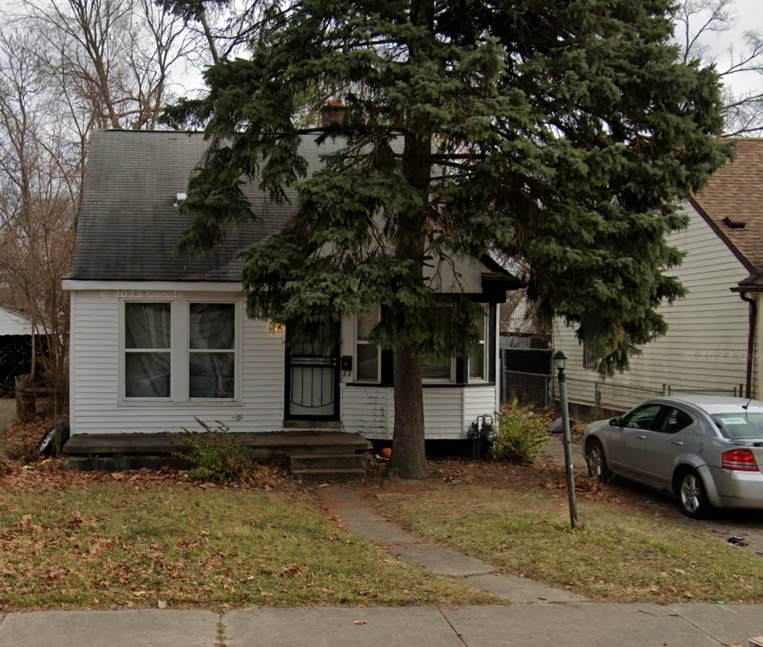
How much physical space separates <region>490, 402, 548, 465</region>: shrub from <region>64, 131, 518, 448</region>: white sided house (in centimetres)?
60

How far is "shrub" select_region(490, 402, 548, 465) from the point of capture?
1365 centimetres

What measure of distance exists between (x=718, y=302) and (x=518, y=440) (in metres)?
6.53

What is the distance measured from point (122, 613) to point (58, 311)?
13.8m

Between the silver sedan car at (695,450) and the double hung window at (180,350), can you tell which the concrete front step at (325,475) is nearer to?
the double hung window at (180,350)

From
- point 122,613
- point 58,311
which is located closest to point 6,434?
point 58,311

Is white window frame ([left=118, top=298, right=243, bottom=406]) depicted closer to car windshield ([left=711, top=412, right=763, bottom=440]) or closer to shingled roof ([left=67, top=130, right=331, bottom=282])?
shingled roof ([left=67, top=130, right=331, bottom=282])

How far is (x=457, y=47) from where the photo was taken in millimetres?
9828

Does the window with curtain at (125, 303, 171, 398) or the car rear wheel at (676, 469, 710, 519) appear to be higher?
the window with curtain at (125, 303, 171, 398)

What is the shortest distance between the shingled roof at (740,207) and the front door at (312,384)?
787 centimetres

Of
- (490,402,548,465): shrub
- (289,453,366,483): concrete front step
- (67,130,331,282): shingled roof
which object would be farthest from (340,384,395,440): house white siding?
(67,130,331,282): shingled roof

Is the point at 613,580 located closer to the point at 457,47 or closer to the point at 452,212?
the point at 452,212

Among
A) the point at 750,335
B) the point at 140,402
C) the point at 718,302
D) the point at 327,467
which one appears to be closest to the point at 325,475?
the point at 327,467

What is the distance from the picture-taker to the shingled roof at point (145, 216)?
13.2m

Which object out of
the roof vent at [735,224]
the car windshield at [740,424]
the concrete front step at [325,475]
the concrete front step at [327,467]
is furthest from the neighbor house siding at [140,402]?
the roof vent at [735,224]
